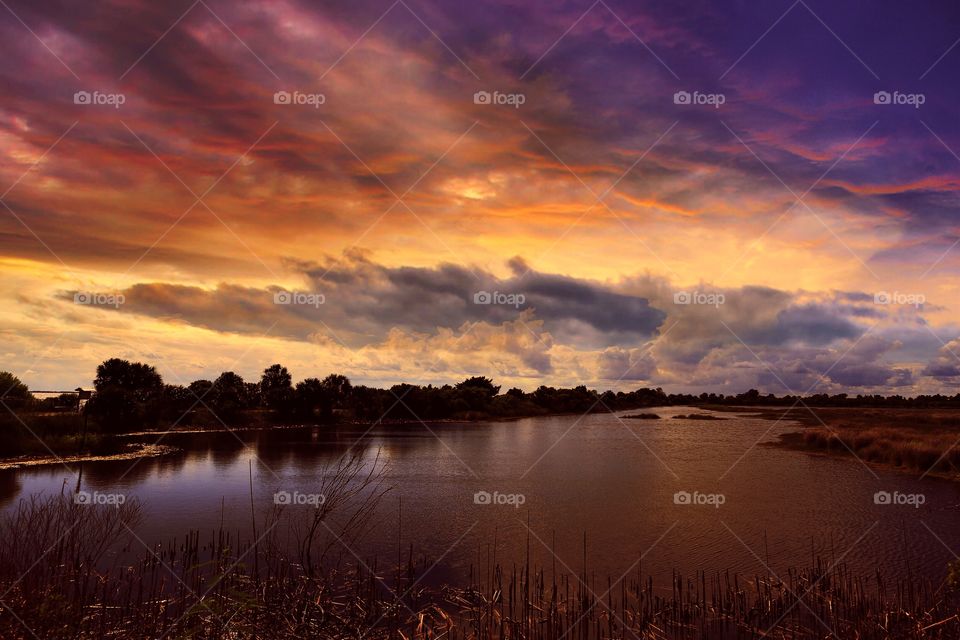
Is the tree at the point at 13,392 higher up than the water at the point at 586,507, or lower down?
higher up

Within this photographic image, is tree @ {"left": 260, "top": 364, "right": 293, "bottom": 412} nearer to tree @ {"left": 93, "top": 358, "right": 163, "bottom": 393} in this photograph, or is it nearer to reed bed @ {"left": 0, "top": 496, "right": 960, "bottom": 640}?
tree @ {"left": 93, "top": 358, "right": 163, "bottom": 393}

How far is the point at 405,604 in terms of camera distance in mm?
13328

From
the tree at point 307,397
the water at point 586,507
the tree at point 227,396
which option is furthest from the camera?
the tree at point 307,397

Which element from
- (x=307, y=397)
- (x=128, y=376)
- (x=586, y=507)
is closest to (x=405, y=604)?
(x=586, y=507)

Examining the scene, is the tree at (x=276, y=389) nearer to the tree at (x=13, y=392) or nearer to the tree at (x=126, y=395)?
the tree at (x=126, y=395)

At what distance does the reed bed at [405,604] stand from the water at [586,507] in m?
1.73

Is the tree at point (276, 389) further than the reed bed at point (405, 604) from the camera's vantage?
Yes

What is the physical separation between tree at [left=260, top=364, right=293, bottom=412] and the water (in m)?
42.8

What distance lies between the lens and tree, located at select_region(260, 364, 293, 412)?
90938 millimetres

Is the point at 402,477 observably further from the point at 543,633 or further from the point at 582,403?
the point at 582,403

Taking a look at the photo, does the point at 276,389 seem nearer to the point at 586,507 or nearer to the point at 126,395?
the point at 126,395

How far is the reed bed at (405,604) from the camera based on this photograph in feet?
33.6

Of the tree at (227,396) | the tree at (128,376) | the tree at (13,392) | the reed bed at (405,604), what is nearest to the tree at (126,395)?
the tree at (128,376)

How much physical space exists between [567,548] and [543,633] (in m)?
7.48
